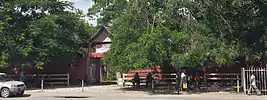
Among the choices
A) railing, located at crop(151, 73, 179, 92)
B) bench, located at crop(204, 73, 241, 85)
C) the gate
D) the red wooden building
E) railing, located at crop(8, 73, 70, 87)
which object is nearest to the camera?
the gate

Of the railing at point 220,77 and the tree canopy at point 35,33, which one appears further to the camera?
the railing at point 220,77

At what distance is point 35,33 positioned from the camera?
97.2ft

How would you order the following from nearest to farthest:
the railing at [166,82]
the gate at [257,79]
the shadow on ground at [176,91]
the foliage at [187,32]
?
1. the gate at [257,79]
2. the foliage at [187,32]
3. the shadow on ground at [176,91]
4. the railing at [166,82]

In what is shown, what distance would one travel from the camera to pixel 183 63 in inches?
942

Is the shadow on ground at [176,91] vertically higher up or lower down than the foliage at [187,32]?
lower down

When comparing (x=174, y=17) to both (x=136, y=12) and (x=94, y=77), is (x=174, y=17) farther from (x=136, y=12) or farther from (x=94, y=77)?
(x=94, y=77)

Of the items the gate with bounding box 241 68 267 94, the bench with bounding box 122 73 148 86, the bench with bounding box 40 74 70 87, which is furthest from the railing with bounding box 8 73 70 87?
the gate with bounding box 241 68 267 94

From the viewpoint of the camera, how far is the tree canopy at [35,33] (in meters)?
29.5

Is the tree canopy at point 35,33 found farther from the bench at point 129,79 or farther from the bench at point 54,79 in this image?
the bench at point 129,79

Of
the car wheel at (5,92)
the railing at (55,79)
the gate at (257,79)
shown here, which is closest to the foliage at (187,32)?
the gate at (257,79)

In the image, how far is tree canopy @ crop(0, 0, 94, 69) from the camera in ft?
96.8

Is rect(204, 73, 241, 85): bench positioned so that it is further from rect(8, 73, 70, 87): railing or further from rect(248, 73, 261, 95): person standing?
rect(8, 73, 70, 87): railing

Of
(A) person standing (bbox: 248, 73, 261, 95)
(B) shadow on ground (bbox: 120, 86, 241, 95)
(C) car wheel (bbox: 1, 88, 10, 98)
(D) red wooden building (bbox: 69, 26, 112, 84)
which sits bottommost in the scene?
(B) shadow on ground (bbox: 120, 86, 241, 95)

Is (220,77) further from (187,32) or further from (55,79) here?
(55,79)
